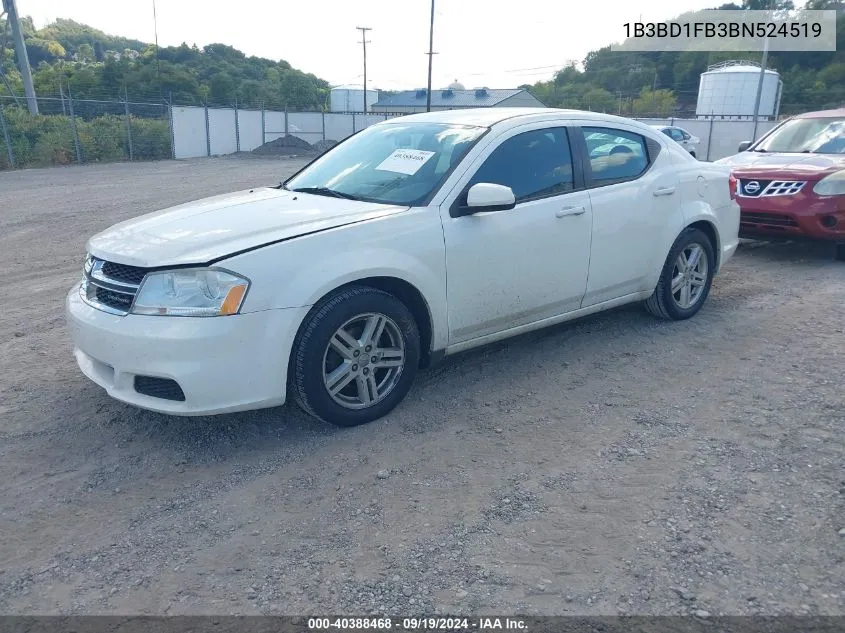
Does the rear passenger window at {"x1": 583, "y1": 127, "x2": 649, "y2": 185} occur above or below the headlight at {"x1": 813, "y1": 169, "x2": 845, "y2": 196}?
above

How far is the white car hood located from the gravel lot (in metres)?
0.99

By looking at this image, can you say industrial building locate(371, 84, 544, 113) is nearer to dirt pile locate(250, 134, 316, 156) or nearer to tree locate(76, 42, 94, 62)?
dirt pile locate(250, 134, 316, 156)

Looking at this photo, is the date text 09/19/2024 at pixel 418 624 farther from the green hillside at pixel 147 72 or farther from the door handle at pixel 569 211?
the green hillside at pixel 147 72

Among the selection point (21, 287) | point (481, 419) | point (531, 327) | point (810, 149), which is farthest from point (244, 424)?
point (810, 149)

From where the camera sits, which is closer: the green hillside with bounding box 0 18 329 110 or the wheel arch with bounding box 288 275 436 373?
the wheel arch with bounding box 288 275 436 373

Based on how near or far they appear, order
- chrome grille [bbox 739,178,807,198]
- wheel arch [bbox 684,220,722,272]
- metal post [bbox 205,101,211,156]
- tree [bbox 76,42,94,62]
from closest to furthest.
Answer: wheel arch [bbox 684,220,722,272] → chrome grille [bbox 739,178,807,198] → metal post [bbox 205,101,211,156] → tree [bbox 76,42,94,62]

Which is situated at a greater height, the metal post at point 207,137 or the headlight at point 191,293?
the headlight at point 191,293

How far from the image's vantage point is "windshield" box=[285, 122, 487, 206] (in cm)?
439

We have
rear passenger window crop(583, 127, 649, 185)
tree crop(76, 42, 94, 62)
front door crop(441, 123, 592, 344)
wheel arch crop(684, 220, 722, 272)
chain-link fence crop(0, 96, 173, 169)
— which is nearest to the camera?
front door crop(441, 123, 592, 344)

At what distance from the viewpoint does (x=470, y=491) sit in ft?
11.0

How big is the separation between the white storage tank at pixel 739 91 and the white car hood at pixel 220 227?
48.3 meters

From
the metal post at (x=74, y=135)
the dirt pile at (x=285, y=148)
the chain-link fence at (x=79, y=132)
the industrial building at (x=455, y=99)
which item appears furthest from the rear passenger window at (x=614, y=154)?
the industrial building at (x=455, y=99)

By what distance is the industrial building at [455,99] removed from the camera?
68688mm

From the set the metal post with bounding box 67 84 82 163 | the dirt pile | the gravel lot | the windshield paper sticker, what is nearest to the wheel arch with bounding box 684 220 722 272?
the gravel lot
